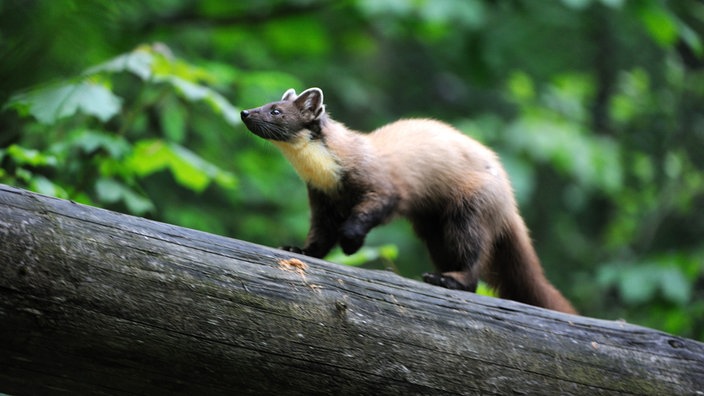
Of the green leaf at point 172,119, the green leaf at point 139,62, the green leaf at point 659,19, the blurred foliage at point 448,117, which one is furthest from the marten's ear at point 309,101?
the green leaf at point 659,19

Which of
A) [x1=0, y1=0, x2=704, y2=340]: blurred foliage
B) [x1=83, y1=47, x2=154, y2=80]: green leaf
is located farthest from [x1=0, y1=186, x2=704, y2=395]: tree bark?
[x1=83, y1=47, x2=154, y2=80]: green leaf

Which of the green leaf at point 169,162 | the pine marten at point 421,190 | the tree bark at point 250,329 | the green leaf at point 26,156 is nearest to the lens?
the tree bark at point 250,329

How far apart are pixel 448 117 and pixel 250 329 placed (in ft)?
30.4

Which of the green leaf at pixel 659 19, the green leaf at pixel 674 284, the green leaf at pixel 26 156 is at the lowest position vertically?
the green leaf at pixel 674 284

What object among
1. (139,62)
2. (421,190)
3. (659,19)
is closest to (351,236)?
(421,190)

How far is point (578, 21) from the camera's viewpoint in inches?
371

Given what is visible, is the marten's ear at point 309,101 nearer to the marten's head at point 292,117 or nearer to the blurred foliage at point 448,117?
the marten's head at point 292,117

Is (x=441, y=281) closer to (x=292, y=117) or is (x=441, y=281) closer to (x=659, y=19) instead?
(x=292, y=117)

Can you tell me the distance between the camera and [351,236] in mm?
4371

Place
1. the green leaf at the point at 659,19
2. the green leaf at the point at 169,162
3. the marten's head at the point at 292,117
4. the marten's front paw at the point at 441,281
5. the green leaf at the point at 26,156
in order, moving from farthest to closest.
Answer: the green leaf at the point at 659,19 < the green leaf at the point at 169,162 < the marten's head at the point at 292,117 < the marten's front paw at the point at 441,281 < the green leaf at the point at 26,156

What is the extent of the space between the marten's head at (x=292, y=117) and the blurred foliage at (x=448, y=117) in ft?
1.63

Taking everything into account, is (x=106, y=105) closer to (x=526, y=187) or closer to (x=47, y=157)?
(x=47, y=157)

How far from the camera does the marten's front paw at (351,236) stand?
4.38 meters

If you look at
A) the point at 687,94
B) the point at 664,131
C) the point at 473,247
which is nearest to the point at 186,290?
the point at 473,247
